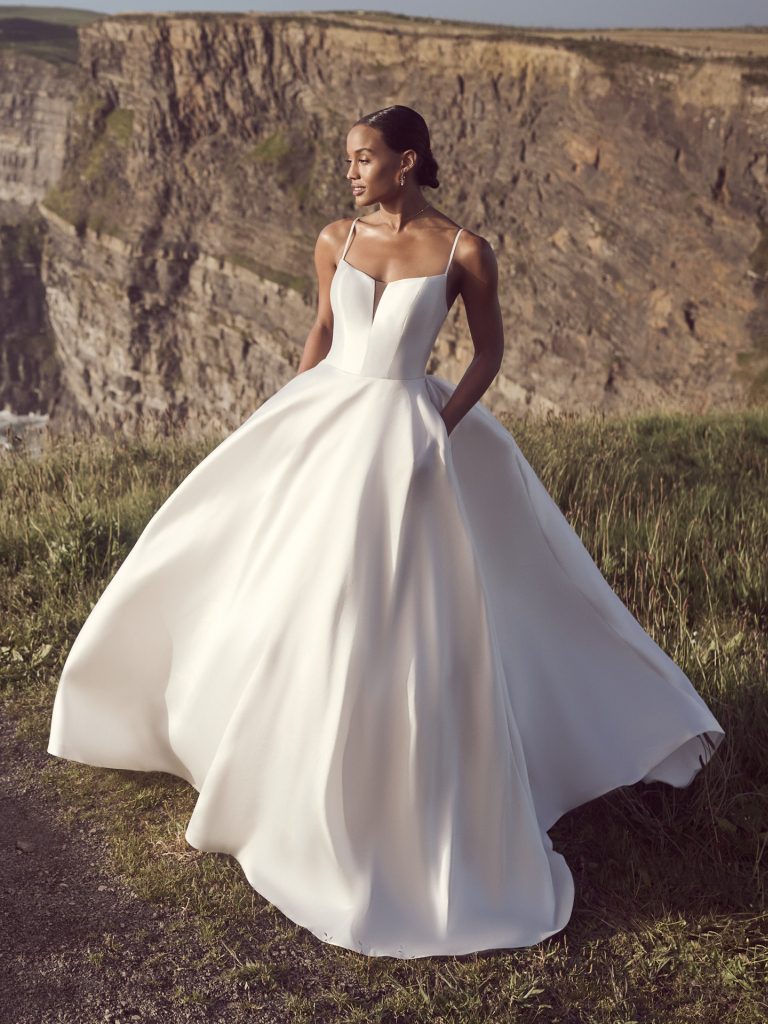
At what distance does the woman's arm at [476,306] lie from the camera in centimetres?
347

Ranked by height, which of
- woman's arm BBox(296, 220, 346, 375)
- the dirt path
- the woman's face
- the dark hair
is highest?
the dark hair

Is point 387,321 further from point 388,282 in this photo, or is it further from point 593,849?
point 593,849

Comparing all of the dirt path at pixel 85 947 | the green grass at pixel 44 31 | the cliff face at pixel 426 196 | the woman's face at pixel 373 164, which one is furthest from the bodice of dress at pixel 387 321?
the green grass at pixel 44 31

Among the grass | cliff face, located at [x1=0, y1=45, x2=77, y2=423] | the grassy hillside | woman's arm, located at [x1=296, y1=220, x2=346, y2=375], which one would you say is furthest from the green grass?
woman's arm, located at [x1=296, y1=220, x2=346, y2=375]

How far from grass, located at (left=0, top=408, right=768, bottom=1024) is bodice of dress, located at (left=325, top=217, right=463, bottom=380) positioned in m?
1.92

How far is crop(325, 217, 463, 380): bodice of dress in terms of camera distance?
136 inches

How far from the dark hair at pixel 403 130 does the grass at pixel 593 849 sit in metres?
2.61

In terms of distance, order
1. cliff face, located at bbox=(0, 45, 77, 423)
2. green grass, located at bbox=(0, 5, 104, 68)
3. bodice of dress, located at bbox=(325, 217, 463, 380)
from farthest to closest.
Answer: green grass, located at bbox=(0, 5, 104, 68), cliff face, located at bbox=(0, 45, 77, 423), bodice of dress, located at bbox=(325, 217, 463, 380)

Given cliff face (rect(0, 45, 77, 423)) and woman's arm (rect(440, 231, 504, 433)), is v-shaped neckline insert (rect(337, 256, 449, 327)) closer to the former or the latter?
woman's arm (rect(440, 231, 504, 433))

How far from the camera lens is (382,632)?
3.29m

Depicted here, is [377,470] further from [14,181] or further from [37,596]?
[14,181]

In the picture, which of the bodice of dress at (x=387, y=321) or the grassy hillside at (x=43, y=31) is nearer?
the bodice of dress at (x=387, y=321)

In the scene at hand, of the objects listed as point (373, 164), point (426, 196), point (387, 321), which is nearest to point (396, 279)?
point (387, 321)

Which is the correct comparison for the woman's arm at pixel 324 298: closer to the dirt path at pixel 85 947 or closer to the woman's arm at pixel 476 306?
the woman's arm at pixel 476 306
